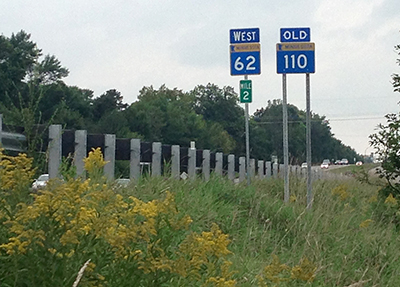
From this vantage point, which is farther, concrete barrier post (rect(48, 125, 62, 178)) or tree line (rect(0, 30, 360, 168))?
tree line (rect(0, 30, 360, 168))

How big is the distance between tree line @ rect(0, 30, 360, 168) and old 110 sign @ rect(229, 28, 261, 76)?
5529mm

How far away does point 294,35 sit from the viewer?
13.9 meters

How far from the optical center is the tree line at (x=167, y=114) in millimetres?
56719

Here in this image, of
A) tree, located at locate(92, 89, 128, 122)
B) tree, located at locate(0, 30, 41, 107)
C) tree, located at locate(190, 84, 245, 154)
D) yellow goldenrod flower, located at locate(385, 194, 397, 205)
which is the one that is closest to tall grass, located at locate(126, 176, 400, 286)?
yellow goldenrod flower, located at locate(385, 194, 397, 205)

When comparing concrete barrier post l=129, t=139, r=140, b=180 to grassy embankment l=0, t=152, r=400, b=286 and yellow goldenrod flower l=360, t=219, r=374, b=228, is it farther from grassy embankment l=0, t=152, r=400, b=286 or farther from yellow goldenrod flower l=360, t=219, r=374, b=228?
yellow goldenrod flower l=360, t=219, r=374, b=228

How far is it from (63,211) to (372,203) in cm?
944

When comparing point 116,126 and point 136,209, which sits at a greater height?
point 116,126

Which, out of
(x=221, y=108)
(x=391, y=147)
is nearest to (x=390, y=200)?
Answer: (x=391, y=147)

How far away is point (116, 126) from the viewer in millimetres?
68125

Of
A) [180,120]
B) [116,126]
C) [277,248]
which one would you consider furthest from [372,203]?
[180,120]

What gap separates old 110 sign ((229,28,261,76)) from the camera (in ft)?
49.1

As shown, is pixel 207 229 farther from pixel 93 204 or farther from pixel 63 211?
pixel 63 211

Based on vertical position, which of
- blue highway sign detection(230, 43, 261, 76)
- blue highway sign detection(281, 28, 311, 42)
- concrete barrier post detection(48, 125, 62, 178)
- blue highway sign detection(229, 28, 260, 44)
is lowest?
concrete barrier post detection(48, 125, 62, 178)

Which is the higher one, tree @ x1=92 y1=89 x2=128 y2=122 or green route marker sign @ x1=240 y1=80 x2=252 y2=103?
tree @ x1=92 y1=89 x2=128 y2=122
